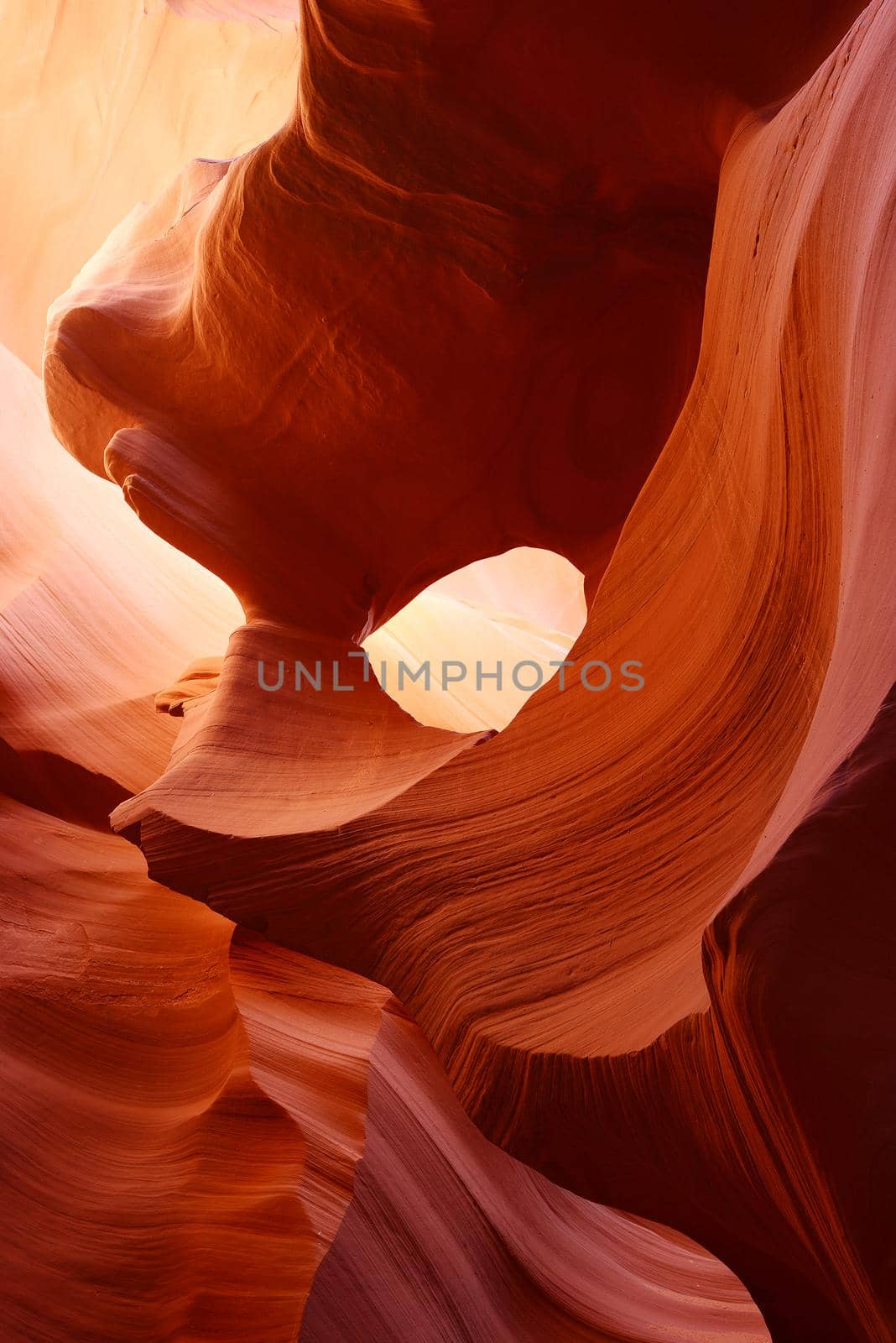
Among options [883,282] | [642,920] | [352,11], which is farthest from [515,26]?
[642,920]

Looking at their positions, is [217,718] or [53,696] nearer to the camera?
[217,718]

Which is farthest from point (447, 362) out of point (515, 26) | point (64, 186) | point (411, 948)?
point (64, 186)

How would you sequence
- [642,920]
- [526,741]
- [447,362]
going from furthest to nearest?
[447,362]
[526,741]
[642,920]

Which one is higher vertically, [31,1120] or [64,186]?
[64,186]

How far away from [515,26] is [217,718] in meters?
1.55

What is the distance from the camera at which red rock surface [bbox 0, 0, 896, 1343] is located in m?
1.31

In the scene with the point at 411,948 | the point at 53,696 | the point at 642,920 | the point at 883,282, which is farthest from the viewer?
the point at 53,696

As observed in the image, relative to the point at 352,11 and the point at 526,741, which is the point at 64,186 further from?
the point at 526,741

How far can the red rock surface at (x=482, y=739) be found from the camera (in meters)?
1.31

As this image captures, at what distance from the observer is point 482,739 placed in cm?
247

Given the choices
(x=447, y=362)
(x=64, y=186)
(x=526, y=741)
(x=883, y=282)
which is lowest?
(x=526, y=741)

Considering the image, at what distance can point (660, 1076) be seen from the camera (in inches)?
52.2

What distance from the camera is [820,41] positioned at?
2.12 metres

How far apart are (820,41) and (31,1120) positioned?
2627 mm
